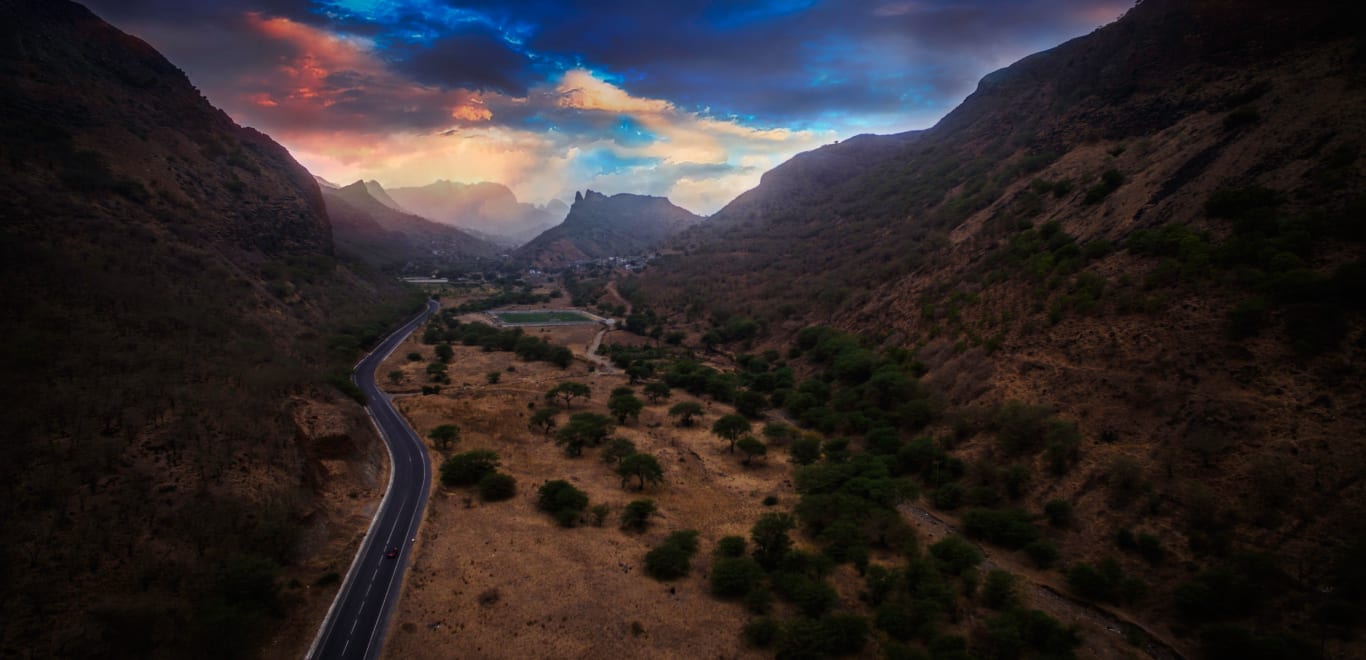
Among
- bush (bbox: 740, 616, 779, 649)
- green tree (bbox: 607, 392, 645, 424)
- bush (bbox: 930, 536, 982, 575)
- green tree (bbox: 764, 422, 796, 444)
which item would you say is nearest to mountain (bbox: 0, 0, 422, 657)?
bush (bbox: 740, 616, 779, 649)

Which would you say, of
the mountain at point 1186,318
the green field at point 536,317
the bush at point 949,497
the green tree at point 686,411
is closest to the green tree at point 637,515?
the green tree at point 686,411

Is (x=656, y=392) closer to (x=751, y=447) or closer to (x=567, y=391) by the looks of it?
(x=567, y=391)

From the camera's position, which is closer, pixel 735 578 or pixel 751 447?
pixel 735 578

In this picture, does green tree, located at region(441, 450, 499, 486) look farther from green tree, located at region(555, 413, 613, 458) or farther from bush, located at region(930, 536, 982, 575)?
bush, located at region(930, 536, 982, 575)

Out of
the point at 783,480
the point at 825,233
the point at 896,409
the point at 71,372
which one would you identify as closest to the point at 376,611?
the point at 71,372

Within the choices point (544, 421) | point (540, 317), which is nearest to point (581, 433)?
point (544, 421)

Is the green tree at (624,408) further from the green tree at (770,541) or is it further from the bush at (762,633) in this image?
the bush at (762,633)
